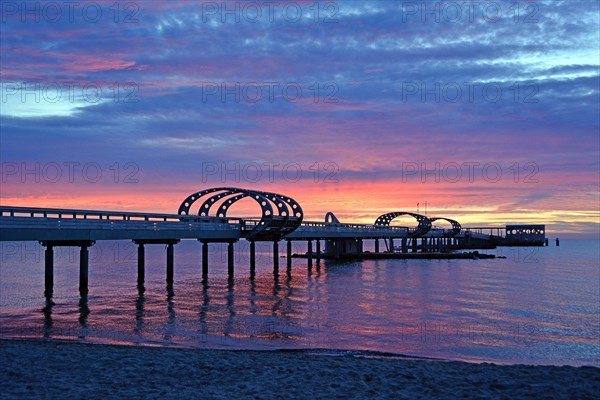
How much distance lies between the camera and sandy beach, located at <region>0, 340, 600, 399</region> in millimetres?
11617

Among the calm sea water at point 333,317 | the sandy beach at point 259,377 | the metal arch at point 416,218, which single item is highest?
the metal arch at point 416,218

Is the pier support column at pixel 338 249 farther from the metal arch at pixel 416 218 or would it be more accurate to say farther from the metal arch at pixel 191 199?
the metal arch at pixel 191 199

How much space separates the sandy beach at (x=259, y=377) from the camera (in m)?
11.6

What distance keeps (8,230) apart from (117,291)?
15.0 meters

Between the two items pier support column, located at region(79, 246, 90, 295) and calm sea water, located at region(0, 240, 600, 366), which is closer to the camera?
calm sea water, located at region(0, 240, 600, 366)

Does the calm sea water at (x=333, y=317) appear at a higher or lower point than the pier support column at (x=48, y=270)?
lower

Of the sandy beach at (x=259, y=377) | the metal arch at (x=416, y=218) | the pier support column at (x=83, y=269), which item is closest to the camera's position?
the sandy beach at (x=259, y=377)

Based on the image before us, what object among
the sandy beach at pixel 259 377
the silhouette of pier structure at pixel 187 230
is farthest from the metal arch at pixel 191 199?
the sandy beach at pixel 259 377

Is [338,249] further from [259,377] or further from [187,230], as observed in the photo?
[259,377]

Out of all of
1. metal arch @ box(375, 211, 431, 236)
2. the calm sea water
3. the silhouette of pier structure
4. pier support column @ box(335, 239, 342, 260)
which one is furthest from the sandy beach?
metal arch @ box(375, 211, 431, 236)

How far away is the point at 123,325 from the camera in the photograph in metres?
25.7

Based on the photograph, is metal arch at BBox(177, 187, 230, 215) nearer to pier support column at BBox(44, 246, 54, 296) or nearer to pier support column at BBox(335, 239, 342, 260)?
pier support column at BBox(44, 246, 54, 296)

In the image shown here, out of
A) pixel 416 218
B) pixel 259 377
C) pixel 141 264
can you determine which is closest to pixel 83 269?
pixel 141 264

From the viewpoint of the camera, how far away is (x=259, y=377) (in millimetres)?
13172
